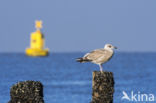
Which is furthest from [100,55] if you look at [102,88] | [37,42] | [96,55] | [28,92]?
[37,42]

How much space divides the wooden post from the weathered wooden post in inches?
76.9

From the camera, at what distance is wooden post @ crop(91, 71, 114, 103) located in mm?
13828

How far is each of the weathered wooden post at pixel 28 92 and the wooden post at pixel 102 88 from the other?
6.41 ft

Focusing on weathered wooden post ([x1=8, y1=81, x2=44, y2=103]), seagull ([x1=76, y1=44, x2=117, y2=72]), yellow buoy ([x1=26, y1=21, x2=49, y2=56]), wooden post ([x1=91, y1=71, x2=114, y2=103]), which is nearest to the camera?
weathered wooden post ([x1=8, y1=81, x2=44, y2=103])

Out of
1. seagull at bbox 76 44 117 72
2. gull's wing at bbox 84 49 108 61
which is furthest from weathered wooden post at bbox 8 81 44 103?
gull's wing at bbox 84 49 108 61

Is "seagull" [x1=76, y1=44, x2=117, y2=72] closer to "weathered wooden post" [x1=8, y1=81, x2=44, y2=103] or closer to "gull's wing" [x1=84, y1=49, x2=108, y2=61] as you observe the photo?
"gull's wing" [x1=84, y1=49, x2=108, y2=61]

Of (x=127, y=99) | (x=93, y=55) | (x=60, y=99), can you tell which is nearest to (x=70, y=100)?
(x=60, y=99)

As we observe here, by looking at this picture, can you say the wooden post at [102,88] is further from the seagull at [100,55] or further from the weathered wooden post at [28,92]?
the weathered wooden post at [28,92]

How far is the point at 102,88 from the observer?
1388 cm

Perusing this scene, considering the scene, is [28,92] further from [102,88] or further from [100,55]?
[100,55]

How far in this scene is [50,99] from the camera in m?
27.4

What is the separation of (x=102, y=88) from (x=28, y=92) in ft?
7.36

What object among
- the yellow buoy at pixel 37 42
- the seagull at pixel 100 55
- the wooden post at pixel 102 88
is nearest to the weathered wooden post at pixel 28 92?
the wooden post at pixel 102 88

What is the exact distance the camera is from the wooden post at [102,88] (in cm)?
1383
